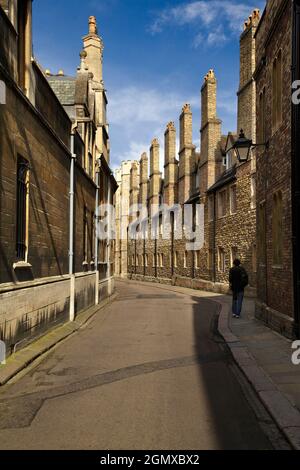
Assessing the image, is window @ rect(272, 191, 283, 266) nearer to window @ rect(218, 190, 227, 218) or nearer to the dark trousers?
the dark trousers

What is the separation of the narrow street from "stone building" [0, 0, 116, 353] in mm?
1151

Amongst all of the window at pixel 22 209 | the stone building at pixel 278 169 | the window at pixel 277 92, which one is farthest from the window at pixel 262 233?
the window at pixel 22 209

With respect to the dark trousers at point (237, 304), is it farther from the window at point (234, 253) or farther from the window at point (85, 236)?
the window at point (234, 253)

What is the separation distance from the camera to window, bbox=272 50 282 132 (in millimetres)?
12165

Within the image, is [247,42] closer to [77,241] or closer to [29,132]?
[77,241]

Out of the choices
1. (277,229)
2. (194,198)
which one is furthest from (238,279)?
(194,198)

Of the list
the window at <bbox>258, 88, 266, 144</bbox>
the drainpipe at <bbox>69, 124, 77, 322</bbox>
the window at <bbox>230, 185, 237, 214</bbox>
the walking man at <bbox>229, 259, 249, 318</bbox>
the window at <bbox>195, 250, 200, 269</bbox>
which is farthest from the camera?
the window at <bbox>195, 250, 200, 269</bbox>

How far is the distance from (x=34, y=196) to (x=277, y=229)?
5.76 m

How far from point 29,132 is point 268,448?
795cm

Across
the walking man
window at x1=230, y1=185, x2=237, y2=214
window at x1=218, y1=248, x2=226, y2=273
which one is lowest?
the walking man

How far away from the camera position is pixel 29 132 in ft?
34.4

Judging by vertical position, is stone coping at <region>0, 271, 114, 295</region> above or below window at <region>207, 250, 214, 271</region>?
below

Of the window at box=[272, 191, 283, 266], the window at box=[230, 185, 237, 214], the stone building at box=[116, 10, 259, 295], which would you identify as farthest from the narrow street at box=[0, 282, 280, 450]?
the window at box=[230, 185, 237, 214]
